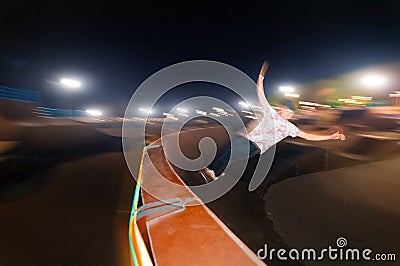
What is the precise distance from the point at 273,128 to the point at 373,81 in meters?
12.8

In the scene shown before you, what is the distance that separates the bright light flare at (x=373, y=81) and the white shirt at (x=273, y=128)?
11458 mm

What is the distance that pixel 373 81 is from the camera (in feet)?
34.0

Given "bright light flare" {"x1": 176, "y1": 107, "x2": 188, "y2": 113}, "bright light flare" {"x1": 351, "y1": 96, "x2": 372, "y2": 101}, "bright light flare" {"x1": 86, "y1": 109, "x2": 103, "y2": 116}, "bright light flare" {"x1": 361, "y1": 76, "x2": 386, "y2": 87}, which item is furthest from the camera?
"bright light flare" {"x1": 176, "y1": 107, "x2": 188, "y2": 113}

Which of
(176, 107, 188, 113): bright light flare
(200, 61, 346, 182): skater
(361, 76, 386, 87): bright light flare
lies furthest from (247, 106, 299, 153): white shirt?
(176, 107, 188, 113): bright light flare

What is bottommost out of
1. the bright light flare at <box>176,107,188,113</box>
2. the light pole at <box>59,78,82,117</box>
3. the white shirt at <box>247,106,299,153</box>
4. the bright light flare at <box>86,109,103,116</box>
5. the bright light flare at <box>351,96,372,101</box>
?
the white shirt at <box>247,106,299,153</box>

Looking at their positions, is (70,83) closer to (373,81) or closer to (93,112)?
(93,112)

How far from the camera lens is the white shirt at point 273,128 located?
203cm

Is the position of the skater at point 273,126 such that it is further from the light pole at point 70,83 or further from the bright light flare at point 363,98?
the bright light flare at point 363,98

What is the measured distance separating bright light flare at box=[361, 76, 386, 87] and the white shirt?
11.5 m

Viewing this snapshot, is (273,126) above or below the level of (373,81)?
below

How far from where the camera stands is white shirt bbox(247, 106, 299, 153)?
2.03m

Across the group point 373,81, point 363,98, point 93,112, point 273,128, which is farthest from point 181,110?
point 273,128

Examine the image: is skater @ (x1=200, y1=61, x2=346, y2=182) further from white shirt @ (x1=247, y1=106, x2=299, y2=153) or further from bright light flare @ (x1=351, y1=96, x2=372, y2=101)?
bright light flare @ (x1=351, y1=96, x2=372, y2=101)

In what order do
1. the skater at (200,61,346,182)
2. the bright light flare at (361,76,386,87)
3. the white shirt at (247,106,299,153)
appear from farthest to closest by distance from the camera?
1. the bright light flare at (361,76,386,87)
2. the white shirt at (247,106,299,153)
3. the skater at (200,61,346,182)
